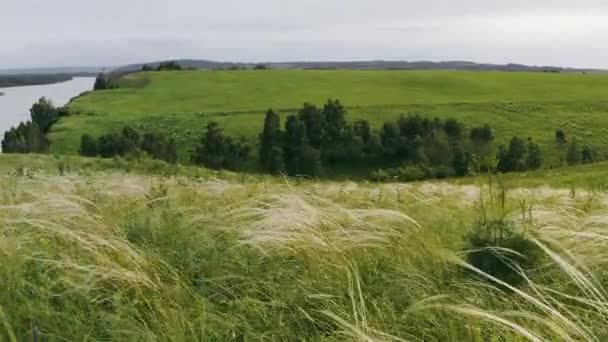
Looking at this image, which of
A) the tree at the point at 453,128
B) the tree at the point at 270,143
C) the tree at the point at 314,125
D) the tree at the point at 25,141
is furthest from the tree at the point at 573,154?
the tree at the point at 25,141

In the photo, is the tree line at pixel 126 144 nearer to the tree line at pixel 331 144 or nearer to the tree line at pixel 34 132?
the tree line at pixel 331 144

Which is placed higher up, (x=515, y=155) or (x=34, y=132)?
(x=34, y=132)

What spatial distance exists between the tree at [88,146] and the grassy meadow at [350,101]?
168cm

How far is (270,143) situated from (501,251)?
258 ft

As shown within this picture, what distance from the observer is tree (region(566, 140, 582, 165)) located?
74794 millimetres

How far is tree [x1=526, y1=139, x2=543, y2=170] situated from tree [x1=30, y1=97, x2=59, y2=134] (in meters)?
60.3

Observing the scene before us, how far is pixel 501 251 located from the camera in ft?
11.8

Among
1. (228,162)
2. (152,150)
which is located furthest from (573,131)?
(152,150)

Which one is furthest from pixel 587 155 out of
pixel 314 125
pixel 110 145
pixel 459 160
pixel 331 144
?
pixel 110 145

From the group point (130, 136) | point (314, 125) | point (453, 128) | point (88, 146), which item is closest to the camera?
point (88, 146)

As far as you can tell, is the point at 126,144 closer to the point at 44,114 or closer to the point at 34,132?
the point at 34,132

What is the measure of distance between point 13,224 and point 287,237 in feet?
6.12

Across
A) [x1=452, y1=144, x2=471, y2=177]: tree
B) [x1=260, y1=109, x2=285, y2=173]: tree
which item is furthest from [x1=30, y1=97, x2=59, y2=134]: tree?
[x1=452, y1=144, x2=471, y2=177]: tree

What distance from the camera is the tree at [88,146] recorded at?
72.9 meters
